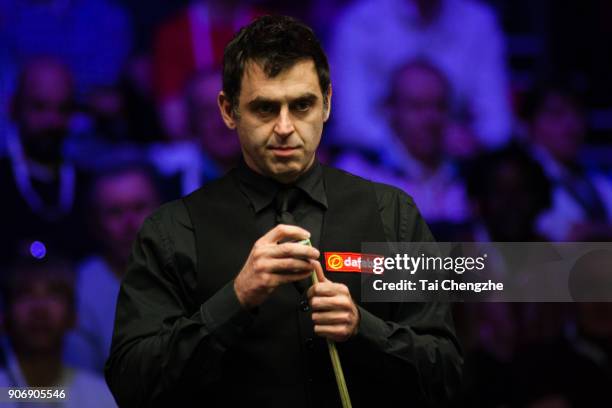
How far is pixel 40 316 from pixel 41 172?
1.98 ft

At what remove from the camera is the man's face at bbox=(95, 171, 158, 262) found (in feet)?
13.4

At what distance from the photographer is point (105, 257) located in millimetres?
4082

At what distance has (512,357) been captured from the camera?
4.25 meters

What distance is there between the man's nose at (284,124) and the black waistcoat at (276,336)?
260 millimetres

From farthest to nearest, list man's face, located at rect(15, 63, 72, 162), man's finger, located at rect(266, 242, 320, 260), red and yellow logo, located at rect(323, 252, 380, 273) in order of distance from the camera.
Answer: man's face, located at rect(15, 63, 72, 162), red and yellow logo, located at rect(323, 252, 380, 273), man's finger, located at rect(266, 242, 320, 260)

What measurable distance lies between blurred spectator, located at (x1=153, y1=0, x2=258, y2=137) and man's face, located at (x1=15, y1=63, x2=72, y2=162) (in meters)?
0.40

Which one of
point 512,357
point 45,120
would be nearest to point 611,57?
point 512,357

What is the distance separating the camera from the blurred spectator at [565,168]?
4.25 m

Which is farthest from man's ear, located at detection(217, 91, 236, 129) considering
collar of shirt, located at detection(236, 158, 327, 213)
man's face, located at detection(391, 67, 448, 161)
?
man's face, located at detection(391, 67, 448, 161)

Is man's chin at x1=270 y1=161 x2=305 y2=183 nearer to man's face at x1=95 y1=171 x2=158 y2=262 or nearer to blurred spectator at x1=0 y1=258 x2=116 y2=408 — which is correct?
man's face at x1=95 y1=171 x2=158 y2=262

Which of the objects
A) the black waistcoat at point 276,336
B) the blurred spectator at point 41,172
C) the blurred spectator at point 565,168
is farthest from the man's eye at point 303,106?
the blurred spectator at point 565,168

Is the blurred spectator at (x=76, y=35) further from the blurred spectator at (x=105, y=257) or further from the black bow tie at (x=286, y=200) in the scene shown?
the black bow tie at (x=286, y=200)

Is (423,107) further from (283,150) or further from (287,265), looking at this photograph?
(287,265)

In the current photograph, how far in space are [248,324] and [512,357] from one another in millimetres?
2320
